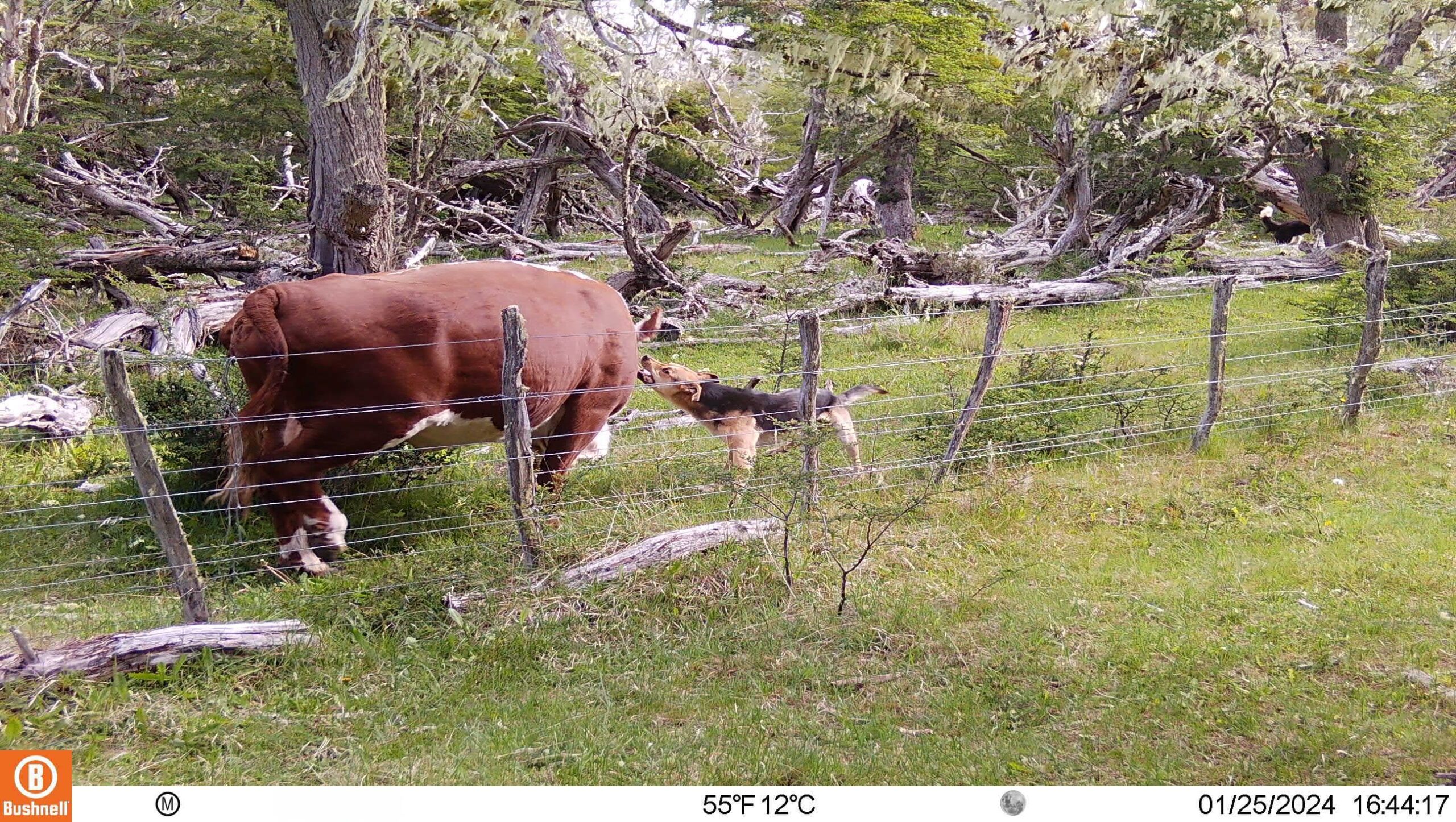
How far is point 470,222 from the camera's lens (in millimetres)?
18469

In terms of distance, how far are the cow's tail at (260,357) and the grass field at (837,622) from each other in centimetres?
61

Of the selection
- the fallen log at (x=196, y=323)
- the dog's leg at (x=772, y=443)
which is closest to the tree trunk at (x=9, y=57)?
the fallen log at (x=196, y=323)

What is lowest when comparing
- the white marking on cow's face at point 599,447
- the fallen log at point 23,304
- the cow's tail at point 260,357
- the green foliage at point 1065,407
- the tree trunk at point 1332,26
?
the white marking on cow's face at point 599,447

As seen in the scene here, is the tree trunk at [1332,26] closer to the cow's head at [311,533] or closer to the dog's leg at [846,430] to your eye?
the dog's leg at [846,430]

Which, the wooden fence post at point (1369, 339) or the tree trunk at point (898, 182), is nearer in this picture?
the wooden fence post at point (1369, 339)

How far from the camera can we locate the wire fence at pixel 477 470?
5781 millimetres

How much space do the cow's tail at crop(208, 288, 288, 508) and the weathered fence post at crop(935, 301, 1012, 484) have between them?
13.0 feet

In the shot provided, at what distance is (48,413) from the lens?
25.5 ft

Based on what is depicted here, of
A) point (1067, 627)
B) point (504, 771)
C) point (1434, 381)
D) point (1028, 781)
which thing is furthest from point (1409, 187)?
point (504, 771)

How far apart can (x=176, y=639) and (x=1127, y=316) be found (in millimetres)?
11357

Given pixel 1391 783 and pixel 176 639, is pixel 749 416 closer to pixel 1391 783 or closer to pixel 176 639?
pixel 176 639

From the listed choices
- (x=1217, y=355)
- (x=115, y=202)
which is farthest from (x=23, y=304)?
(x=1217, y=355)
